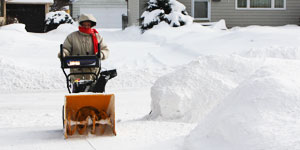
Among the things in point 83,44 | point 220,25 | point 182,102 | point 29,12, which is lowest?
point 182,102

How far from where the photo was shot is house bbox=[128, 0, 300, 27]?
27.6 metres

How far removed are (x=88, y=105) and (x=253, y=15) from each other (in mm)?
21874

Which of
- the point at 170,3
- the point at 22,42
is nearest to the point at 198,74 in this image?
the point at 22,42

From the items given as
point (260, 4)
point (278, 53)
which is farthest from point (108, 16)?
point (278, 53)

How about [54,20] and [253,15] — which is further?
[54,20]

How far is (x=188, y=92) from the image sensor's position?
27.0ft

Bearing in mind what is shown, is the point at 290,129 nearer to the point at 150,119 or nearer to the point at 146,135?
the point at 146,135

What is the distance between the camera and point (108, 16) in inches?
1989

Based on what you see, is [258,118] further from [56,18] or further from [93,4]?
[93,4]

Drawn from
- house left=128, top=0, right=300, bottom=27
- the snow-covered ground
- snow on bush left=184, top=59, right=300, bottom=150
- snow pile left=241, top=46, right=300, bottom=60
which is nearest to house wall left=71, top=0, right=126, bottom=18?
house left=128, top=0, right=300, bottom=27

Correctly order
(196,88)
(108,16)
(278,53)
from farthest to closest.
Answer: (108,16) → (278,53) → (196,88)

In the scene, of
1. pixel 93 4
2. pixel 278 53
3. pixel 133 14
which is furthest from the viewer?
pixel 93 4

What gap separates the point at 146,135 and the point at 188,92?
1.40 metres

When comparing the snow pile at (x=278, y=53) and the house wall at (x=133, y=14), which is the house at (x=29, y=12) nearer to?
the house wall at (x=133, y=14)
